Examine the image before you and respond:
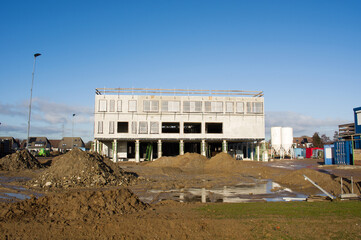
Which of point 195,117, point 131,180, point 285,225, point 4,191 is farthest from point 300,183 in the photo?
point 195,117

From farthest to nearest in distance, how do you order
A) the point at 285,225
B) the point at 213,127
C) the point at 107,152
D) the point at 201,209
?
the point at 213,127
the point at 107,152
the point at 201,209
the point at 285,225

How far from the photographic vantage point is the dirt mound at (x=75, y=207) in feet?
31.7

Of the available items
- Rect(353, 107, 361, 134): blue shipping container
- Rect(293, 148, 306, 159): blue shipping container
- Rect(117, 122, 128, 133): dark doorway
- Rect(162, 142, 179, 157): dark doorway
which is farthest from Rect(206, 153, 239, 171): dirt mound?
Rect(293, 148, 306, 159): blue shipping container

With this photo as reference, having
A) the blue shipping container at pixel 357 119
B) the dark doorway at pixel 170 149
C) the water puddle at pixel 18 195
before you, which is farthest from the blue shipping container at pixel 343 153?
the water puddle at pixel 18 195

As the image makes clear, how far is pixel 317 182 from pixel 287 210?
1060cm

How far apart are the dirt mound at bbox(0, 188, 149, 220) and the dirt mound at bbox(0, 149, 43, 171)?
25.9 m

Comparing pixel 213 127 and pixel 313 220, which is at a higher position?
pixel 213 127

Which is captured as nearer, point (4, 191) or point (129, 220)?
point (129, 220)

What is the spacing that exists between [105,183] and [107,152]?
114 ft

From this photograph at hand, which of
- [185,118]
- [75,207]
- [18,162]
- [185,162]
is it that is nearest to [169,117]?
[185,118]

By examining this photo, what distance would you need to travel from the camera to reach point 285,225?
8.92 meters

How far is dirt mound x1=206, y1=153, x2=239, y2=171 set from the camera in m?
37.5

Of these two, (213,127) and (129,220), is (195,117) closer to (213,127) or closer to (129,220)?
(213,127)

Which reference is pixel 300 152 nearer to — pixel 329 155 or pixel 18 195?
pixel 329 155
